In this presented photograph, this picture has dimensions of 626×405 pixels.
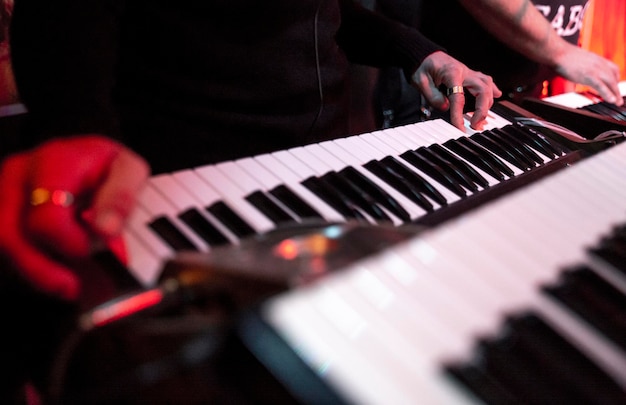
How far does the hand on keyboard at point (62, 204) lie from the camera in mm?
406

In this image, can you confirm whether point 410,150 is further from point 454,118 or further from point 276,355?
point 276,355

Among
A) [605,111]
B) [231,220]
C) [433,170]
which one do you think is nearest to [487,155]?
[433,170]

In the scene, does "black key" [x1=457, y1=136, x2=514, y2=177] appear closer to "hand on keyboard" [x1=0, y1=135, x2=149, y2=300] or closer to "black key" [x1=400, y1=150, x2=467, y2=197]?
"black key" [x1=400, y1=150, x2=467, y2=197]

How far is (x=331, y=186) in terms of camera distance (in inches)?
25.6

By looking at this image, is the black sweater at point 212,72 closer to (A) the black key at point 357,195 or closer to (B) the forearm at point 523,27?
(A) the black key at point 357,195

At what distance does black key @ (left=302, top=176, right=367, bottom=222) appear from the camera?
0.61 m

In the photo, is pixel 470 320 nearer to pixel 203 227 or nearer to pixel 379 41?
pixel 203 227

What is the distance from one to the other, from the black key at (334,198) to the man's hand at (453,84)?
443mm

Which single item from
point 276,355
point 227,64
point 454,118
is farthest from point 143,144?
point 276,355

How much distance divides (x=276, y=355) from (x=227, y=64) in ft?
2.33

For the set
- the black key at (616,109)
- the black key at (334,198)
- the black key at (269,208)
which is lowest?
the black key at (616,109)

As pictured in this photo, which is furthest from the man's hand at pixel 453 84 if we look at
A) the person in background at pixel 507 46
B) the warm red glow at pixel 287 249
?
→ the warm red glow at pixel 287 249

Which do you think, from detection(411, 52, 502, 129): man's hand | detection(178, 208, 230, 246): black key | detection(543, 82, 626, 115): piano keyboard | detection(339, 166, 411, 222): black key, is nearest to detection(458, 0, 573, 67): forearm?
detection(543, 82, 626, 115): piano keyboard

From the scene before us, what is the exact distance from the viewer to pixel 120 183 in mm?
478
